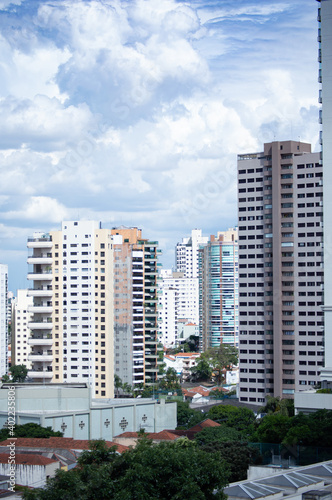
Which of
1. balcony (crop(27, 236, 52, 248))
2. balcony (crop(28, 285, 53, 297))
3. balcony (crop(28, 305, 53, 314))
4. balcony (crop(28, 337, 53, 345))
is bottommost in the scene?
balcony (crop(28, 337, 53, 345))

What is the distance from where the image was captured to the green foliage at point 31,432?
30.0 meters

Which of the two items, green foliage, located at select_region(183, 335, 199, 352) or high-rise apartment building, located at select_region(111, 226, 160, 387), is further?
green foliage, located at select_region(183, 335, 199, 352)

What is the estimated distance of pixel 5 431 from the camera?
30.8m

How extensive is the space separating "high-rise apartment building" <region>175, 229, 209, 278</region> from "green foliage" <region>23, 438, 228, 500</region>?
379ft

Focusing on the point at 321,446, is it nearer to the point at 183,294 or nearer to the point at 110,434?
the point at 110,434

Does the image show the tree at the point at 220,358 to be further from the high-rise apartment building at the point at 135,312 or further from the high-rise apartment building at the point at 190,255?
the high-rise apartment building at the point at 190,255

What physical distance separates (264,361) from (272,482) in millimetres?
30938

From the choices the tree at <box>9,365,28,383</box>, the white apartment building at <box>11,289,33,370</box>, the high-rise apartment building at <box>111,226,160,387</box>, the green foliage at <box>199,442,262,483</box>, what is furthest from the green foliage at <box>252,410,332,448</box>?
the white apartment building at <box>11,289,33,370</box>

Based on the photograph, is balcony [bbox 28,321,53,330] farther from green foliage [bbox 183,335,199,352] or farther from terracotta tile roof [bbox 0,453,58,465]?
green foliage [bbox 183,335,199,352]

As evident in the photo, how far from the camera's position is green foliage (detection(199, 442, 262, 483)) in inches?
992

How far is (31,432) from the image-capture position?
3031 cm

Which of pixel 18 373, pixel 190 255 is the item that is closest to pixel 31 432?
pixel 18 373

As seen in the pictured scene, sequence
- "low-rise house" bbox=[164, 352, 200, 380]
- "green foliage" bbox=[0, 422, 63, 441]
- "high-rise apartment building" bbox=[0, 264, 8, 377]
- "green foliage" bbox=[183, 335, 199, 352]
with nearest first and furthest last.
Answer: "green foliage" bbox=[0, 422, 63, 441], "high-rise apartment building" bbox=[0, 264, 8, 377], "low-rise house" bbox=[164, 352, 200, 380], "green foliage" bbox=[183, 335, 199, 352]

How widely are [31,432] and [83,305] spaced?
80.0ft
